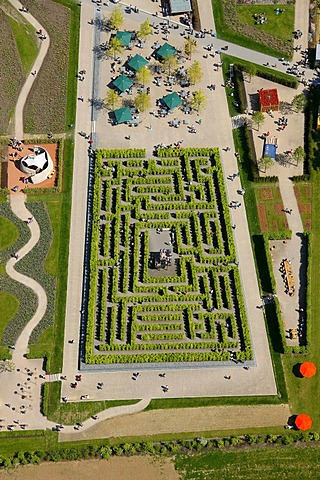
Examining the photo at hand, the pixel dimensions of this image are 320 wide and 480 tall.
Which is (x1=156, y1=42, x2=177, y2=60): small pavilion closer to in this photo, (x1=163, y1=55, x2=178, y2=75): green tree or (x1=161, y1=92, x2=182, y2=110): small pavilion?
(x1=163, y1=55, x2=178, y2=75): green tree

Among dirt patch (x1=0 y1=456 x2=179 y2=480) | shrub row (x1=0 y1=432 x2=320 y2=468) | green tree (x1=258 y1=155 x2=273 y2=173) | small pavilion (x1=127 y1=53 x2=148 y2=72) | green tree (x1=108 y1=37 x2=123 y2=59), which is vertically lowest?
dirt patch (x1=0 y1=456 x2=179 y2=480)

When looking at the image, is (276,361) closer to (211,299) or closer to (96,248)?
(211,299)

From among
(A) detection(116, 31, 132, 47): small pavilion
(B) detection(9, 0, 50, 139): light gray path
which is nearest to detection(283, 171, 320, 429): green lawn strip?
(A) detection(116, 31, 132, 47): small pavilion

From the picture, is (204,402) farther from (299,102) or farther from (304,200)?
(299,102)

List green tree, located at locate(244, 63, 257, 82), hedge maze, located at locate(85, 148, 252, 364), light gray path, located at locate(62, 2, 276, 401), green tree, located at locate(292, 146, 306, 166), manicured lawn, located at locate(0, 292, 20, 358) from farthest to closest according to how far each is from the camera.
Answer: green tree, located at locate(244, 63, 257, 82), green tree, located at locate(292, 146, 306, 166), manicured lawn, located at locate(0, 292, 20, 358), hedge maze, located at locate(85, 148, 252, 364), light gray path, located at locate(62, 2, 276, 401)

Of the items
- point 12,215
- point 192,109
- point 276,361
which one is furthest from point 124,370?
point 192,109

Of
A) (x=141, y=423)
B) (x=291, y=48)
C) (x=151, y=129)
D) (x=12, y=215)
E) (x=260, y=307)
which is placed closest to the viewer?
(x=141, y=423)
